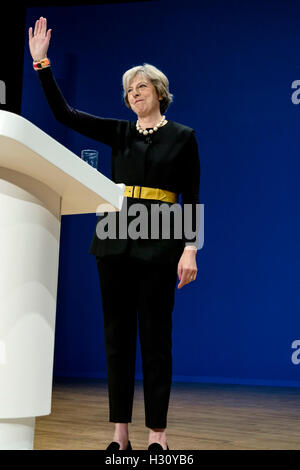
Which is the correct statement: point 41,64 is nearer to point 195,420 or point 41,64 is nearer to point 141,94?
point 141,94

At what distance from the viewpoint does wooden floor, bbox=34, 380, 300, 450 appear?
73.9 inches

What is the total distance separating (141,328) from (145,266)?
0.55 ft

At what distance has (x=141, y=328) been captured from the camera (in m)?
1.56

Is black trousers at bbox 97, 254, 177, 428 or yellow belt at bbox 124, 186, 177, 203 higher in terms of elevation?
yellow belt at bbox 124, 186, 177, 203

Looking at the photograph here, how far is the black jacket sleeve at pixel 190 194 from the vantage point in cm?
163

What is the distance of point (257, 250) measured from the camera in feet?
13.7

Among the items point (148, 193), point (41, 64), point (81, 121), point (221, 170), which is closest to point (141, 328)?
point (148, 193)

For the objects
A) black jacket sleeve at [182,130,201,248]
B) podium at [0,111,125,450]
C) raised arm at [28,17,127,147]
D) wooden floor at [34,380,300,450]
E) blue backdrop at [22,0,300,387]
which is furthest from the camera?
blue backdrop at [22,0,300,387]

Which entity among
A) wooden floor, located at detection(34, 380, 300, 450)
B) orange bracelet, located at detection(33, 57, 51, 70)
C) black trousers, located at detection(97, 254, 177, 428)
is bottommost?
wooden floor, located at detection(34, 380, 300, 450)

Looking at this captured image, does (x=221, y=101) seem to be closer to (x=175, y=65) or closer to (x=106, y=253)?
(x=175, y=65)

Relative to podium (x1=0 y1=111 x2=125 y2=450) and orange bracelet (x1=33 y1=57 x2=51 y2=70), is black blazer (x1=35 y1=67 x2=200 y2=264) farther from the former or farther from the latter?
podium (x1=0 y1=111 x2=125 y2=450)

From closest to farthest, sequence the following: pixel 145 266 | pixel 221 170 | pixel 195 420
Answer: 1. pixel 145 266
2. pixel 195 420
3. pixel 221 170

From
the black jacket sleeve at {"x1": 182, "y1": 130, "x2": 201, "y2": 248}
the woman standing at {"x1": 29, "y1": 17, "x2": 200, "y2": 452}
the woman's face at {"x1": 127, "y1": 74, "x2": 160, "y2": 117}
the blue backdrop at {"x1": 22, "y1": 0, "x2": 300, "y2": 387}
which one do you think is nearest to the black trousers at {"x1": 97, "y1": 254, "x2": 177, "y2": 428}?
the woman standing at {"x1": 29, "y1": 17, "x2": 200, "y2": 452}

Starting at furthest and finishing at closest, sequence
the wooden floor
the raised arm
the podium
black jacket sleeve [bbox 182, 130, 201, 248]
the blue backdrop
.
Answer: the blue backdrop, the wooden floor, black jacket sleeve [bbox 182, 130, 201, 248], the raised arm, the podium
